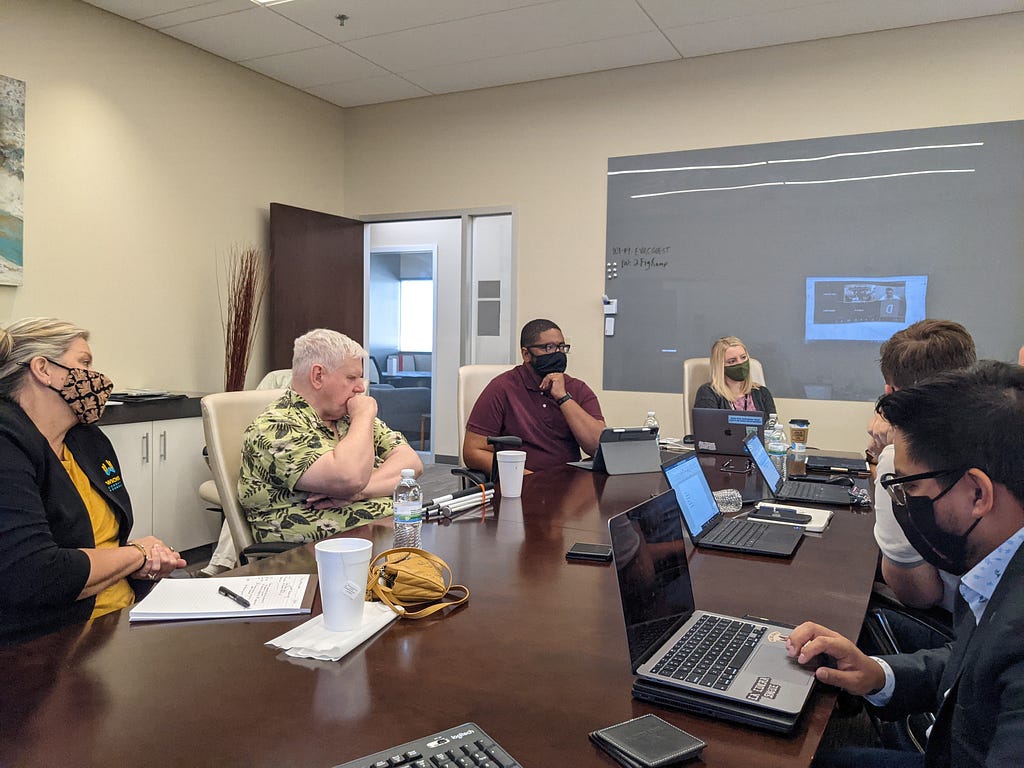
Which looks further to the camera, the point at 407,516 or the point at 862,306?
the point at 862,306

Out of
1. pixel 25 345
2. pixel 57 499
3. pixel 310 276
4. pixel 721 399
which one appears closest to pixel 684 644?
pixel 57 499

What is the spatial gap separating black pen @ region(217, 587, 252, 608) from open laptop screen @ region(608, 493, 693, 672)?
0.70 m

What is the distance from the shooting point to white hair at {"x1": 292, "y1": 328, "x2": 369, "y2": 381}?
239 cm

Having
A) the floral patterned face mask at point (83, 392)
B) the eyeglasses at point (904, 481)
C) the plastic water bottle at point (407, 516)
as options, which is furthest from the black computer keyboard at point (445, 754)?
the floral patterned face mask at point (83, 392)

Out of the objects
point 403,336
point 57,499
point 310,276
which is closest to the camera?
point 57,499

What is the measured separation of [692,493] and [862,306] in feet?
10.3

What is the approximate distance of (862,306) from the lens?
14.9 feet

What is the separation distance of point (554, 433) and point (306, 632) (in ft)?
7.45

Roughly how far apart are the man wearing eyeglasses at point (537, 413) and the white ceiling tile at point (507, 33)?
198 cm

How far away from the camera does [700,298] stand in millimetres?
4977

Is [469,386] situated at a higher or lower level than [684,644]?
higher

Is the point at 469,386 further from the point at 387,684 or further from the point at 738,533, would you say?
the point at 387,684

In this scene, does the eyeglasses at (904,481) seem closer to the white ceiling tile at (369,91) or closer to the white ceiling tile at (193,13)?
the white ceiling tile at (193,13)

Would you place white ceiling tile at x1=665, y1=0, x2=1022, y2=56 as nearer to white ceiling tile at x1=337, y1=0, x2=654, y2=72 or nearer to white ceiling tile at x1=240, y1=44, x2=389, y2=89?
white ceiling tile at x1=337, y1=0, x2=654, y2=72
